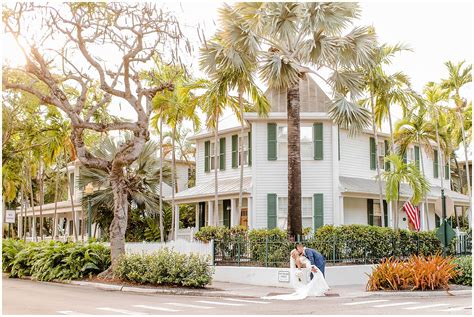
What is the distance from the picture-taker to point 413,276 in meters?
18.3

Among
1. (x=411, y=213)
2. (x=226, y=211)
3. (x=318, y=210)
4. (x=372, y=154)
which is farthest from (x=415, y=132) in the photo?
(x=226, y=211)

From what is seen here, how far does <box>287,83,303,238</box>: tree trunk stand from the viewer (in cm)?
2133

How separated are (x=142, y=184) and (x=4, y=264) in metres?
11.1

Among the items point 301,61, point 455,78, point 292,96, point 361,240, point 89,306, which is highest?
point 455,78

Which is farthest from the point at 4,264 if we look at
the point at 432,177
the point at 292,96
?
the point at 432,177

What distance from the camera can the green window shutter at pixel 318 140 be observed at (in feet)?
93.5

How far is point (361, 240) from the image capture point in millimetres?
21703

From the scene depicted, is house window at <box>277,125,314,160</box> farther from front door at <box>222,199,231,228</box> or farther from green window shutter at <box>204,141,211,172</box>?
green window shutter at <box>204,141,211,172</box>

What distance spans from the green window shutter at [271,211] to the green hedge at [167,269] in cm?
832

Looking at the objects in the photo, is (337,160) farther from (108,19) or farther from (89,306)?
(89,306)

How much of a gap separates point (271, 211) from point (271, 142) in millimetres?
3122

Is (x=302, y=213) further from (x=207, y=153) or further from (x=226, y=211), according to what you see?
(x=207, y=153)

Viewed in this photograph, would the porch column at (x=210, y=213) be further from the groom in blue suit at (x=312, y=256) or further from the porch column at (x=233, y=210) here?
the groom in blue suit at (x=312, y=256)

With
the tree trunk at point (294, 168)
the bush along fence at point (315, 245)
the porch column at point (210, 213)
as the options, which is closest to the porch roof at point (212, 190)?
the porch column at point (210, 213)
